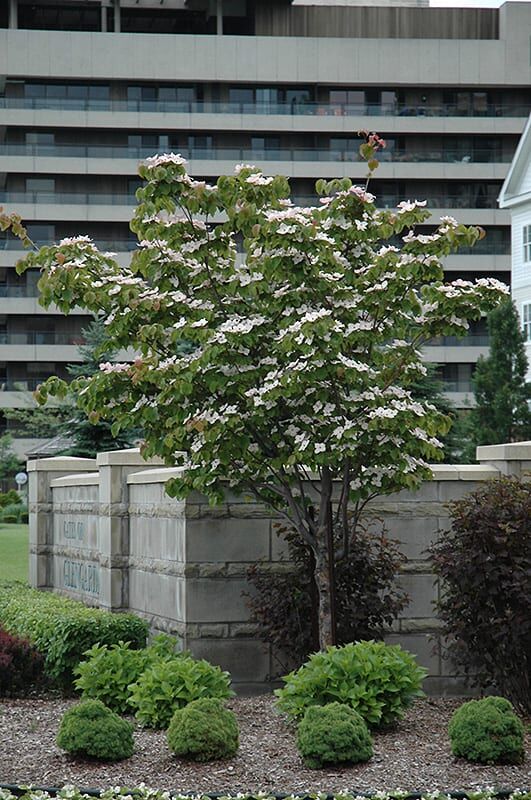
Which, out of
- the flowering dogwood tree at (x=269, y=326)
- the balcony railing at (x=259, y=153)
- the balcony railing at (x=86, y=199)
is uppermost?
the balcony railing at (x=259, y=153)

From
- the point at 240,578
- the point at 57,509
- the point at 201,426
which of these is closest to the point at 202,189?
the point at 201,426

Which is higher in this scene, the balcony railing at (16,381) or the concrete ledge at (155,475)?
the balcony railing at (16,381)

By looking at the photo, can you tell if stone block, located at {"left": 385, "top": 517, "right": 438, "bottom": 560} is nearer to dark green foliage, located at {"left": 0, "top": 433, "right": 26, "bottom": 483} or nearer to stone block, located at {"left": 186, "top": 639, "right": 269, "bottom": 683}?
stone block, located at {"left": 186, "top": 639, "right": 269, "bottom": 683}

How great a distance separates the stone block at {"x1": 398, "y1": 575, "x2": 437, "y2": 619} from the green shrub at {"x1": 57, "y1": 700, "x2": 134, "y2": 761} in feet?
14.3

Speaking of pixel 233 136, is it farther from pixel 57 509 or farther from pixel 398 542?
pixel 398 542

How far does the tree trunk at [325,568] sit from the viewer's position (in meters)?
11.5

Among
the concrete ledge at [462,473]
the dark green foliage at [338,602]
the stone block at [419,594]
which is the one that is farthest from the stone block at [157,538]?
the concrete ledge at [462,473]

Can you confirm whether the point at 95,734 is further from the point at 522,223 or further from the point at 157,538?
the point at 522,223

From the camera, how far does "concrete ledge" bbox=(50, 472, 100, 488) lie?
16641 mm

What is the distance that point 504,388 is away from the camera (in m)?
43.2

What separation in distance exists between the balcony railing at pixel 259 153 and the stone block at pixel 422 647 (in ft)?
210

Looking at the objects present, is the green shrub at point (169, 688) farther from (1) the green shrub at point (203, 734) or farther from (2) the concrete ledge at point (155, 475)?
(2) the concrete ledge at point (155, 475)

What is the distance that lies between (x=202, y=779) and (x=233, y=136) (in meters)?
70.1

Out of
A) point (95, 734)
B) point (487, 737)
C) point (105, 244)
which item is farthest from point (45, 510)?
point (105, 244)
